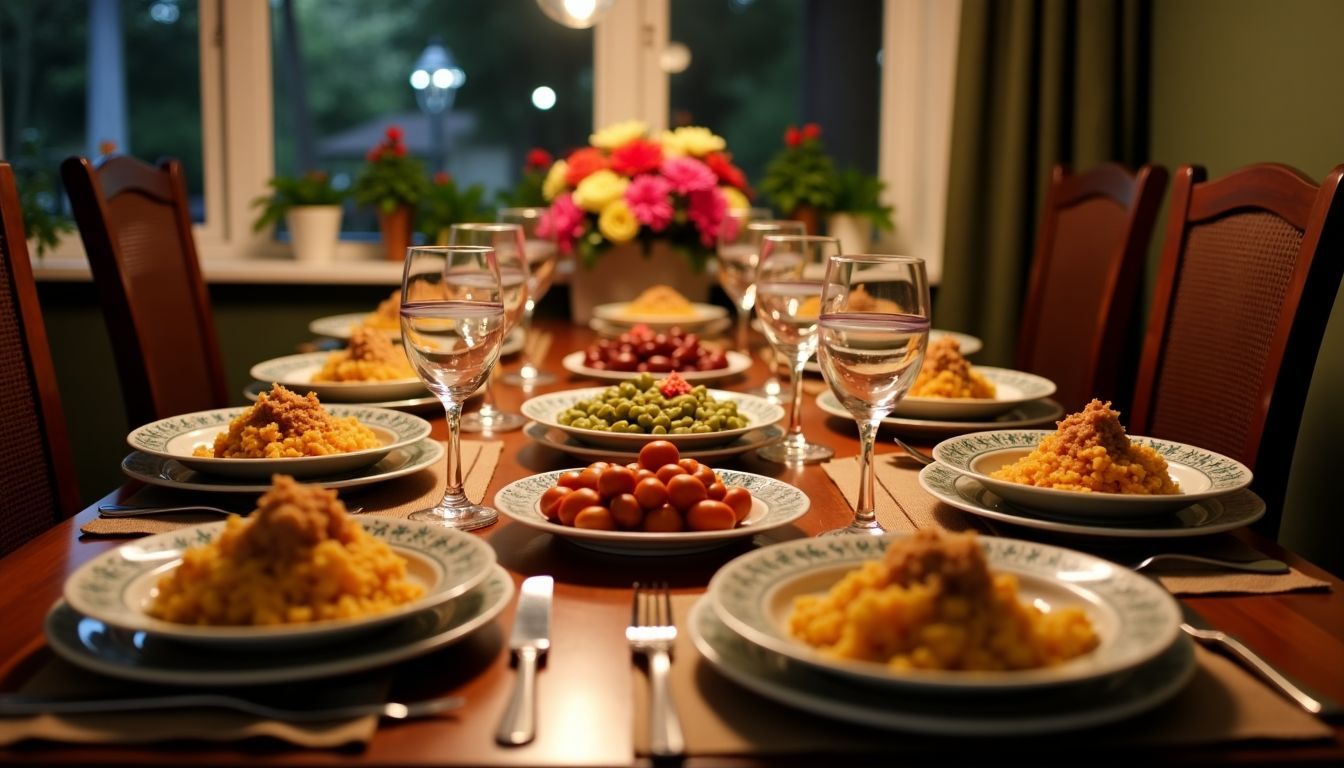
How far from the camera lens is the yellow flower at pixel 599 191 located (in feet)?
8.84

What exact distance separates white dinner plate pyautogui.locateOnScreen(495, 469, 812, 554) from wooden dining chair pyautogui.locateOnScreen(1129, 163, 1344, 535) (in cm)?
68

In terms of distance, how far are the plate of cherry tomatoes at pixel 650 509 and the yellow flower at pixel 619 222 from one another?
167cm

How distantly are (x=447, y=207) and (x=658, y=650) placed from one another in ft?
9.76

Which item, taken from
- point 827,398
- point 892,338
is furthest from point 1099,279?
point 892,338

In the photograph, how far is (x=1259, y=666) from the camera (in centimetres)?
77

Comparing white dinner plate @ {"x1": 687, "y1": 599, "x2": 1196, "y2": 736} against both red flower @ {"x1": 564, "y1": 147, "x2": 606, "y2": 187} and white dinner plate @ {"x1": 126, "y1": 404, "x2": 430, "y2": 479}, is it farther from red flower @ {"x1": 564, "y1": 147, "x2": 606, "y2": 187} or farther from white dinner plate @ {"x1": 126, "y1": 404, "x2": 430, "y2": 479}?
red flower @ {"x1": 564, "y1": 147, "x2": 606, "y2": 187}

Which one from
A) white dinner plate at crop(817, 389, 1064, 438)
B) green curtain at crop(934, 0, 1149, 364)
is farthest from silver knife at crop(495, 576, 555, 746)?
green curtain at crop(934, 0, 1149, 364)

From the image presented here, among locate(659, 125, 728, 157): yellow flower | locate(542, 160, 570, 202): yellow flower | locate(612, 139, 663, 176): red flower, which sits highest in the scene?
locate(659, 125, 728, 157): yellow flower

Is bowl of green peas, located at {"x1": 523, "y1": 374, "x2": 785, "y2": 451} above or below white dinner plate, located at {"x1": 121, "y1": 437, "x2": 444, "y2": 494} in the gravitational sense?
above

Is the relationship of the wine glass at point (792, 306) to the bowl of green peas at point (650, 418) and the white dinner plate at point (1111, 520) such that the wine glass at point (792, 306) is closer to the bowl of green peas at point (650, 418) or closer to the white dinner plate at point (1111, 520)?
the bowl of green peas at point (650, 418)

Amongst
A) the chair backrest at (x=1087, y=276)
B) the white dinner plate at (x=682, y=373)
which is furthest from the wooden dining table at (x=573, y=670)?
the chair backrest at (x=1087, y=276)

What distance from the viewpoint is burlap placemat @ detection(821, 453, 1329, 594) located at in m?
0.96

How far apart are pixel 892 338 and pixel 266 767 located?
59 centimetres

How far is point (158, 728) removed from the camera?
0.68 m
